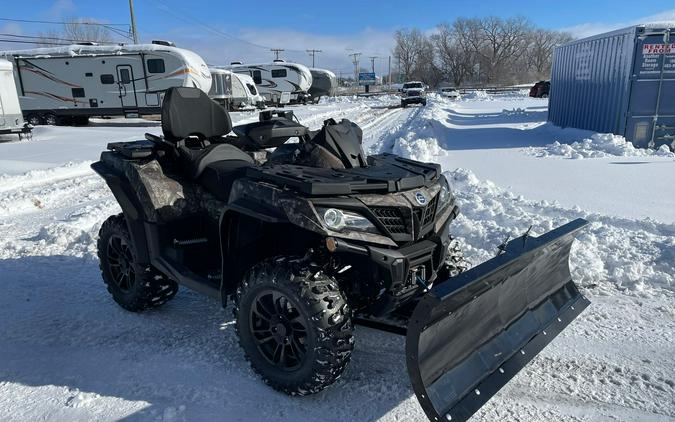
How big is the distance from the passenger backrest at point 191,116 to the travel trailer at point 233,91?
21730mm

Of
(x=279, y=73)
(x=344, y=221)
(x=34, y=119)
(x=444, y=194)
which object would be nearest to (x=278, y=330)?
(x=344, y=221)

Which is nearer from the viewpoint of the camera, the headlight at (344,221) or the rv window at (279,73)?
the headlight at (344,221)

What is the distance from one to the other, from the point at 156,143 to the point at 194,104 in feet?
1.44

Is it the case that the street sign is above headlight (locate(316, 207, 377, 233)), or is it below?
above

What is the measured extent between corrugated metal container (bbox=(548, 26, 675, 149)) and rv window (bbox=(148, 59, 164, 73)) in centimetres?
1589

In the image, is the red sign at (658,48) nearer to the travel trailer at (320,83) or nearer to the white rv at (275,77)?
the white rv at (275,77)

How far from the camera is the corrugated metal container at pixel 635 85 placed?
444 inches

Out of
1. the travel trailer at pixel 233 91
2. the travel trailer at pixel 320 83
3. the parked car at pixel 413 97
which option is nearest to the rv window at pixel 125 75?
the travel trailer at pixel 233 91

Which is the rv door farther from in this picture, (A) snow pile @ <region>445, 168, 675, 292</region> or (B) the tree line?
(B) the tree line

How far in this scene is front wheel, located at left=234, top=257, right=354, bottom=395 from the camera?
2588mm

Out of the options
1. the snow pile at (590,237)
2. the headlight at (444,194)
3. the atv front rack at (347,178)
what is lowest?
the snow pile at (590,237)

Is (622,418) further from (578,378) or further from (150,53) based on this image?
(150,53)

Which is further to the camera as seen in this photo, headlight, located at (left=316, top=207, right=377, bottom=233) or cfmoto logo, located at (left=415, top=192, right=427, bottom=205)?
cfmoto logo, located at (left=415, top=192, right=427, bottom=205)

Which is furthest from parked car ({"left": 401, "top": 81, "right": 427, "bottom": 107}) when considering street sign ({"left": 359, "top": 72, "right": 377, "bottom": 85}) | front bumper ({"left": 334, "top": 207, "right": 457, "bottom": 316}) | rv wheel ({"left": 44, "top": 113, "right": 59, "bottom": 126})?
street sign ({"left": 359, "top": 72, "right": 377, "bottom": 85})
